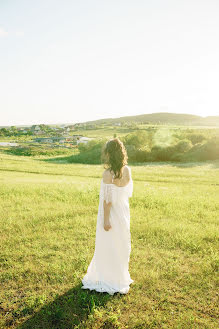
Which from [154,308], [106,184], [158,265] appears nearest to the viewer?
[154,308]

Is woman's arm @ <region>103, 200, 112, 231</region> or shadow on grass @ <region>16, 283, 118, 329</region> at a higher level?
woman's arm @ <region>103, 200, 112, 231</region>

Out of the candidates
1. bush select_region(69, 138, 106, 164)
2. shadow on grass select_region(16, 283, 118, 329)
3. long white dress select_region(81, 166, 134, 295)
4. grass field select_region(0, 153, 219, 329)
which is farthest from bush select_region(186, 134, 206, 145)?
shadow on grass select_region(16, 283, 118, 329)

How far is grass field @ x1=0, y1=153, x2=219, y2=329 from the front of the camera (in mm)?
4828

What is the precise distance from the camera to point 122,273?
572cm

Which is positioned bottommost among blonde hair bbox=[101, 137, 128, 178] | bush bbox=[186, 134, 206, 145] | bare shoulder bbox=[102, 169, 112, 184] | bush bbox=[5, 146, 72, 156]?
bush bbox=[5, 146, 72, 156]

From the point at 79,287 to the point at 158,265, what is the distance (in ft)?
6.95

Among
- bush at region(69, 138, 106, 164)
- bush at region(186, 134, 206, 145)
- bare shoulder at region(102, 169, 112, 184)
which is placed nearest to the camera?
bare shoulder at region(102, 169, 112, 184)

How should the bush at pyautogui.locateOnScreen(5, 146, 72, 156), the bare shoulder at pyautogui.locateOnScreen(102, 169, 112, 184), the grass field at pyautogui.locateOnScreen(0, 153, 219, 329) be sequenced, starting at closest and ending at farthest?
the grass field at pyautogui.locateOnScreen(0, 153, 219, 329) → the bare shoulder at pyautogui.locateOnScreen(102, 169, 112, 184) → the bush at pyautogui.locateOnScreen(5, 146, 72, 156)

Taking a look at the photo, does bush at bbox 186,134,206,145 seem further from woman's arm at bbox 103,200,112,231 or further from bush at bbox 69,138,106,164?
woman's arm at bbox 103,200,112,231

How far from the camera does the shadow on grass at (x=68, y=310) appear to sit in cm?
466

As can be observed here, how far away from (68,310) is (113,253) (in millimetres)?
1468

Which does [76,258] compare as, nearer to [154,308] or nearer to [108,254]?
[108,254]

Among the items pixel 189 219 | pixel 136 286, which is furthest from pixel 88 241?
pixel 189 219

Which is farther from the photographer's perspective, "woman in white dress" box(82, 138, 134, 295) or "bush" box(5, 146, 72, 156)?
"bush" box(5, 146, 72, 156)
